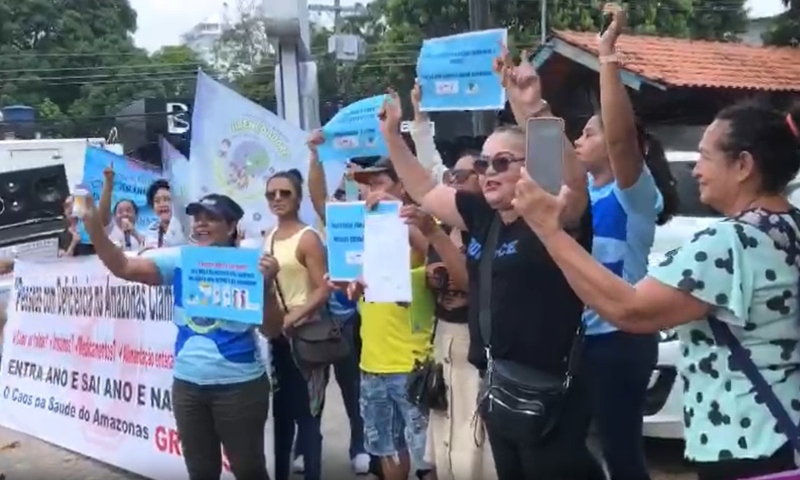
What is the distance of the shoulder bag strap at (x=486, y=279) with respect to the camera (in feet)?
12.8

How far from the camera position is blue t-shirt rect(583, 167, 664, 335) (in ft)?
13.1

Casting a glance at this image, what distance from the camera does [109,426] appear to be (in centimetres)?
703

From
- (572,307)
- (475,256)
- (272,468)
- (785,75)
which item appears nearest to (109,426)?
(272,468)

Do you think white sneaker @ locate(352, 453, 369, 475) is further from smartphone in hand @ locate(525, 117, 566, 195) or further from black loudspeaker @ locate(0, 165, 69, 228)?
black loudspeaker @ locate(0, 165, 69, 228)

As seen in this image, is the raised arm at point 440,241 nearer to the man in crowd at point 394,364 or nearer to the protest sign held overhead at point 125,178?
the man in crowd at point 394,364

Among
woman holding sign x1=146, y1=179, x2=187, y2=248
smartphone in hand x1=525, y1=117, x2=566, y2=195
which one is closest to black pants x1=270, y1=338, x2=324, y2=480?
woman holding sign x1=146, y1=179, x2=187, y2=248

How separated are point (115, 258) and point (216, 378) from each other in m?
0.73

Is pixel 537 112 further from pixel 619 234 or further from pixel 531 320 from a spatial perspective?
pixel 531 320

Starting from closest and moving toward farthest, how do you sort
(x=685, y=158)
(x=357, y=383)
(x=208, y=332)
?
(x=208, y=332)
(x=357, y=383)
(x=685, y=158)

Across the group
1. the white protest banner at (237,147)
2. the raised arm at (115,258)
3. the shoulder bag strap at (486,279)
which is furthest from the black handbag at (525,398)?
the white protest banner at (237,147)

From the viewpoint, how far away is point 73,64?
51.1 meters

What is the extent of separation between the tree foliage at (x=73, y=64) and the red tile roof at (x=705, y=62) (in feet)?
110

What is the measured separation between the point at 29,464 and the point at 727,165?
572cm

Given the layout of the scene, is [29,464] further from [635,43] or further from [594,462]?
[635,43]
